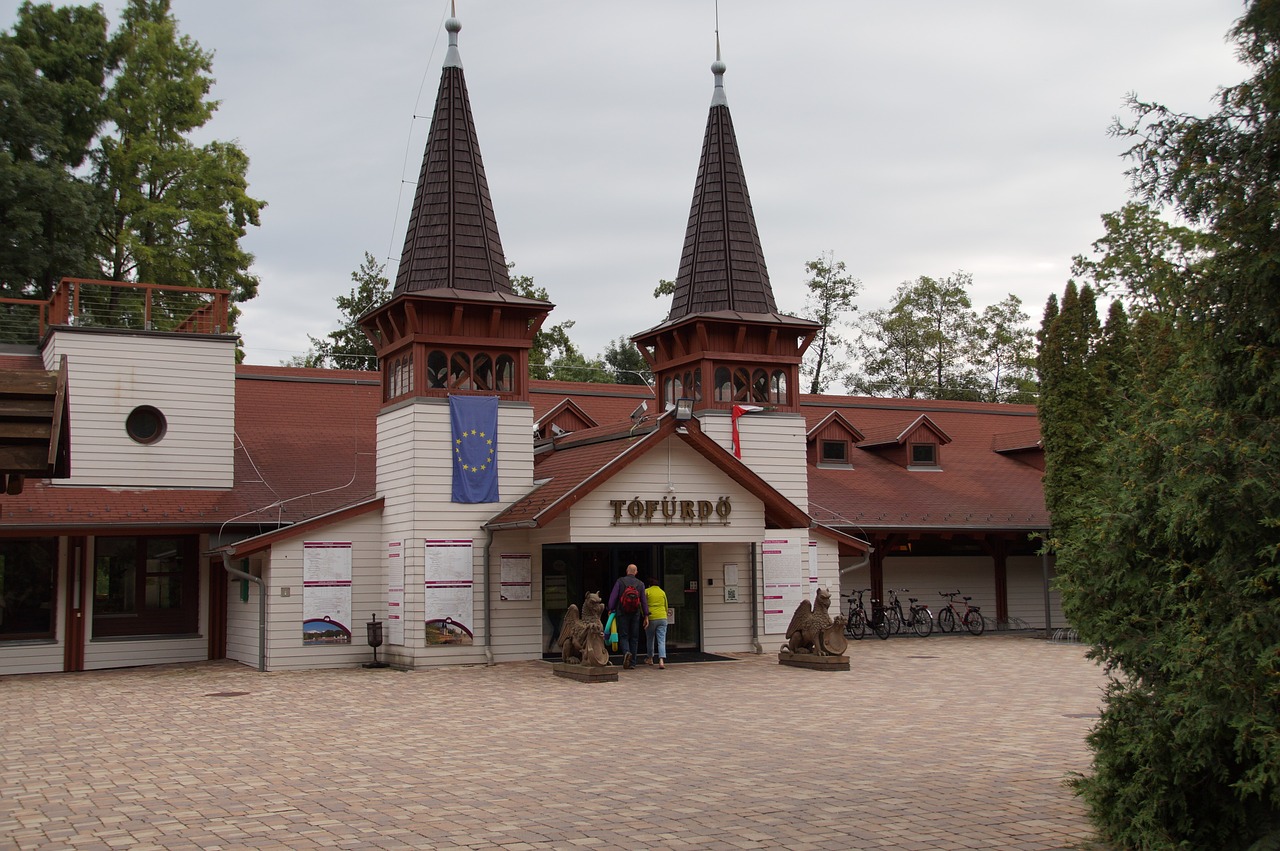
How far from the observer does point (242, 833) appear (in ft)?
25.6

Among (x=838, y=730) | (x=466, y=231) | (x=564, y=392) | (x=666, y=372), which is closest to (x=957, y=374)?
(x=564, y=392)

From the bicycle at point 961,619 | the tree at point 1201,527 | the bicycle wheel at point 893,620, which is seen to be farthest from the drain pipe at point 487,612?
the tree at point 1201,527

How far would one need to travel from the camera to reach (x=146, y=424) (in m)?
22.1

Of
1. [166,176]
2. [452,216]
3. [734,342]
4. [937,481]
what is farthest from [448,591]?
[166,176]

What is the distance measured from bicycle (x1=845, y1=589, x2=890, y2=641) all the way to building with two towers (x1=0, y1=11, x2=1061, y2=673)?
123cm

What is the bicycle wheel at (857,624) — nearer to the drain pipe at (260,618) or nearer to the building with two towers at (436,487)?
the building with two towers at (436,487)

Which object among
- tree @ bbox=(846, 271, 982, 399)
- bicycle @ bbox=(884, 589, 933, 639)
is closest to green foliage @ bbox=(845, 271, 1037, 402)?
tree @ bbox=(846, 271, 982, 399)

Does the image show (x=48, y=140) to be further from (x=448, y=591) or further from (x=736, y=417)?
(x=736, y=417)

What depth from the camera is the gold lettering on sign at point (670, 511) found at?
1908 cm

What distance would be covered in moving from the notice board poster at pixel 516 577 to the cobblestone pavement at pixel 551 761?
246 cm

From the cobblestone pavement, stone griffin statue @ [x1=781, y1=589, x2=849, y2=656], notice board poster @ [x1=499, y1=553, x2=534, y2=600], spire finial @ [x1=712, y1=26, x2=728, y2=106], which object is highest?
spire finial @ [x1=712, y1=26, x2=728, y2=106]

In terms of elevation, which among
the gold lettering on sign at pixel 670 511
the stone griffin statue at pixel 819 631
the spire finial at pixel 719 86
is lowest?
the stone griffin statue at pixel 819 631

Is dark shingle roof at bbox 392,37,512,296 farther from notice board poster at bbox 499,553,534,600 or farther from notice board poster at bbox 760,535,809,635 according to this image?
notice board poster at bbox 760,535,809,635

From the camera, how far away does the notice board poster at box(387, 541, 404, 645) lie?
65.5 ft
